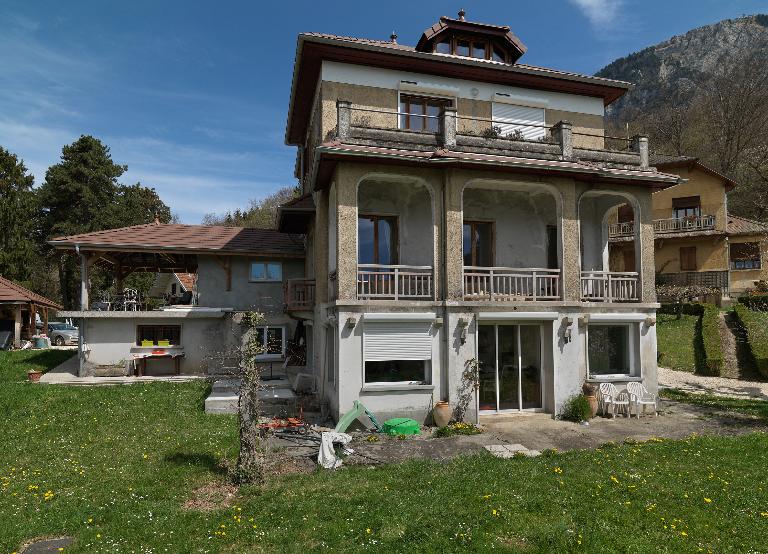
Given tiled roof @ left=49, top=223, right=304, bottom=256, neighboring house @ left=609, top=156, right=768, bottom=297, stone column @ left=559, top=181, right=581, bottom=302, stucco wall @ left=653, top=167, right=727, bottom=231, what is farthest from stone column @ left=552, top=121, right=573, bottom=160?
stucco wall @ left=653, top=167, right=727, bottom=231

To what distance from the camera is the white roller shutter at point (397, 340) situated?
12805mm

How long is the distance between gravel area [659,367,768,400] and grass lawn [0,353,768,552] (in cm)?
786

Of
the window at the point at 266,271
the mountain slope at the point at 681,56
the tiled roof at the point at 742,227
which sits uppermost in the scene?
the mountain slope at the point at 681,56

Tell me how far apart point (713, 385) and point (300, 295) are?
674 inches

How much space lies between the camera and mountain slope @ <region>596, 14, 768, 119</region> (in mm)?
127688

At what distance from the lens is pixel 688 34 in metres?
150

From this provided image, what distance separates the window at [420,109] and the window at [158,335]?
1382 centimetres

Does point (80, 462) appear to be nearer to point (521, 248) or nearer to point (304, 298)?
point (304, 298)

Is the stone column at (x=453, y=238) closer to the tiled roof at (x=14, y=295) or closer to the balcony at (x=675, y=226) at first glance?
the balcony at (x=675, y=226)

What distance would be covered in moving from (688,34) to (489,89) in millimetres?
176901

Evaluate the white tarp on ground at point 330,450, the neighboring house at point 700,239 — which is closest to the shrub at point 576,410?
the white tarp on ground at point 330,450

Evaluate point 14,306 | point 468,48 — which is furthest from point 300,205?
point 14,306

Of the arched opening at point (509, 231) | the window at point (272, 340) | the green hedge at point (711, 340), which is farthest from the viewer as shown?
the green hedge at point (711, 340)

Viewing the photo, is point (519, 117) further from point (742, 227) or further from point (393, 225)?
point (742, 227)
